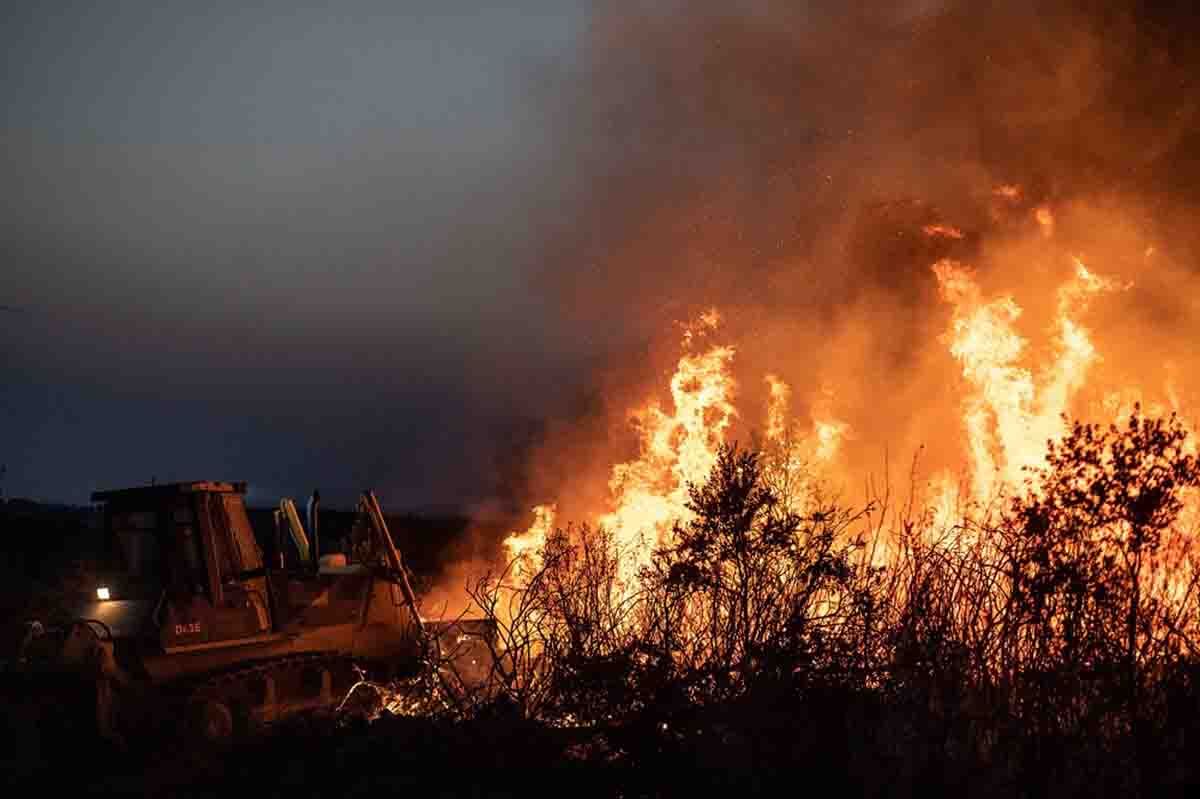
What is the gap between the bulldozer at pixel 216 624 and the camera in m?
11.5

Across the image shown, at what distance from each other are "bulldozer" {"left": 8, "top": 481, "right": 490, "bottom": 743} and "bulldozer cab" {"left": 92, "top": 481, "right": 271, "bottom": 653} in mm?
13

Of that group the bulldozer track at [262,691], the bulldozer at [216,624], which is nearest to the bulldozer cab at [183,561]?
the bulldozer at [216,624]

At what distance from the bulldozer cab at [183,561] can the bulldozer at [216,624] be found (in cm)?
1

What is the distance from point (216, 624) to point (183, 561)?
0.87 metres

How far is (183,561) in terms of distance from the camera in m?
12.3

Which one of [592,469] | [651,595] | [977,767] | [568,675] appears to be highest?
[592,469]

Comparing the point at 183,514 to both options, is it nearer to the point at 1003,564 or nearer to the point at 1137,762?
the point at 1003,564

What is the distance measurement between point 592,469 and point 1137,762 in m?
19.5

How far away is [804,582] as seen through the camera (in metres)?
8.20

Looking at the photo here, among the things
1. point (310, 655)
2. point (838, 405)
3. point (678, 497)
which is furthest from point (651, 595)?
point (838, 405)

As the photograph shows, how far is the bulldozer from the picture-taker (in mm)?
11477

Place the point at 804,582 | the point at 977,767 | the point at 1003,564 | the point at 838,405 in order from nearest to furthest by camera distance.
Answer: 1. the point at 977,767
2. the point at 1003,564
3. the point at 804,582
4. the point at 838,405

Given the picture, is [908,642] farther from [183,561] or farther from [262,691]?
[183,561]

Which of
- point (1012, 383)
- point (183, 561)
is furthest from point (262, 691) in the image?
point (1012, 383)
